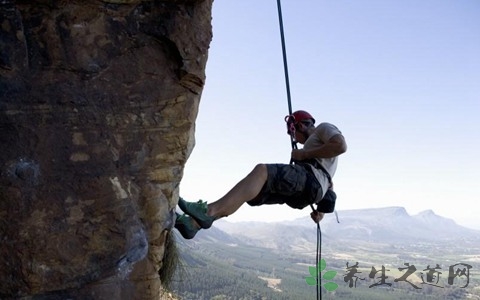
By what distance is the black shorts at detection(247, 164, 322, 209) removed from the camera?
449 centimetres

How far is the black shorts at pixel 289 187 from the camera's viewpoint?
4492 mm

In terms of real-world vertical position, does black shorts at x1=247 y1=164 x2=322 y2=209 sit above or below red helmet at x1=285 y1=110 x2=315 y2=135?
below

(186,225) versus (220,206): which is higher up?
(220,206)

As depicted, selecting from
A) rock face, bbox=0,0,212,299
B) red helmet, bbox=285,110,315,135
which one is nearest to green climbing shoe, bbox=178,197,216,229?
rock face, bbox=0,0,212,299

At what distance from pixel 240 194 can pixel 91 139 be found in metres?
1.56

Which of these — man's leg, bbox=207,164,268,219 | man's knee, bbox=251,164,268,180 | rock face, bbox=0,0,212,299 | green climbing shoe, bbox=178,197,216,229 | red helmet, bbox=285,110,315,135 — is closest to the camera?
rock face, bbox=0,0,212,299

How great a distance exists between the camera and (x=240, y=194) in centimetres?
426

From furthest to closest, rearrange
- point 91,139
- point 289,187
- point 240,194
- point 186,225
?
1. point 289,187
2. point 240,194
3. point 186,225
4. point 91,139

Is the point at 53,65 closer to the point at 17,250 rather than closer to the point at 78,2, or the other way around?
the point at 78,2

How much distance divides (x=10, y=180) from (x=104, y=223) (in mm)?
773

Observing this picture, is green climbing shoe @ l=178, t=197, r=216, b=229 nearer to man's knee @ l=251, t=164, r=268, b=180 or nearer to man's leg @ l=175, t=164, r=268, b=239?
man's leg @ l=175, t=164, r=268, b=239

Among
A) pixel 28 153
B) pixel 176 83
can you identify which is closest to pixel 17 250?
pixel 28 153

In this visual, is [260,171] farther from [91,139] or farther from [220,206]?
[91,139]

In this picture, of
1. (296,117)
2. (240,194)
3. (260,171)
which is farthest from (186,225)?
(296,117)
